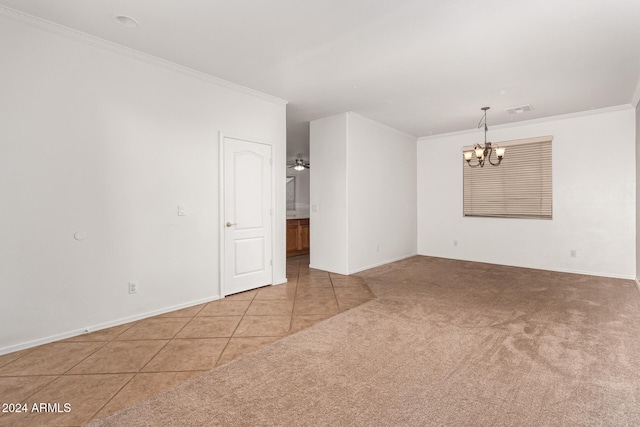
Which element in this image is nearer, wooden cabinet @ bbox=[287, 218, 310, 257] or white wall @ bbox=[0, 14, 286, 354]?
white wall @ bbox=[0, 14, 286, 354]

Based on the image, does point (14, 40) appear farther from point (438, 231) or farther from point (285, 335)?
point (438, 231)

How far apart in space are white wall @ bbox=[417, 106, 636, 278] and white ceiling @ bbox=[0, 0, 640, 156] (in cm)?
72

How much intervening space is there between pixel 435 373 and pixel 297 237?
5.49 meters

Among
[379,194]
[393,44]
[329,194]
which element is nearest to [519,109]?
[379,194]

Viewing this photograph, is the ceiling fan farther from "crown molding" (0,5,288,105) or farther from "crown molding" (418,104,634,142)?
"crown molding" (0,5,288,105)

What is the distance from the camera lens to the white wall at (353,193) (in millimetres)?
5492

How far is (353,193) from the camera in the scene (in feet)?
18.2

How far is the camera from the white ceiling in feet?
8.39

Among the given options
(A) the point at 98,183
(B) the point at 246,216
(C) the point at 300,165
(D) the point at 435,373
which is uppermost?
(C) the point at 300,165

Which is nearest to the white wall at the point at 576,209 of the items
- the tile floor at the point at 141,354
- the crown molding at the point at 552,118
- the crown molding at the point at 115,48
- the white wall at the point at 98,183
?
the crown molding at the point at 552,118

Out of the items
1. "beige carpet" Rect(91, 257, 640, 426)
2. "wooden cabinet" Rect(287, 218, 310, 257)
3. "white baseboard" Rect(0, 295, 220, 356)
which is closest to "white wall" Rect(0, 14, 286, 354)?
"white baseboard" Rect(0, 295, 220, 356)

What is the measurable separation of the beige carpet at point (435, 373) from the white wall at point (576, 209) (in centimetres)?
182

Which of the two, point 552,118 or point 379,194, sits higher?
point 552,118

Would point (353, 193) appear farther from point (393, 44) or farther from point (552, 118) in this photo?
point (552, 118)
